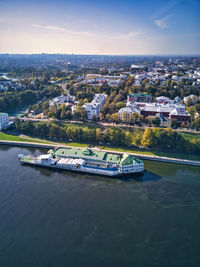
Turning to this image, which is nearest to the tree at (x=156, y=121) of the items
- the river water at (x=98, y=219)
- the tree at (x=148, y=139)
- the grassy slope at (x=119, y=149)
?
the tree at (x=148, y=139)

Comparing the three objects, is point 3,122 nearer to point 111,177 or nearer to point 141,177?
point 111,177

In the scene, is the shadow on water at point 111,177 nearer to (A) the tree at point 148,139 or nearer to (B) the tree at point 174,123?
(A) the tree at point 148,139

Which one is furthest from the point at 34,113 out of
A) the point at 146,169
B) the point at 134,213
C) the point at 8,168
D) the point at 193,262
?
the point at 193,262

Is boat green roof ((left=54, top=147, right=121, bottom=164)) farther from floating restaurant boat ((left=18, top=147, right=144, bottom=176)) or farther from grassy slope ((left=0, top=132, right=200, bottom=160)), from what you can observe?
grassy slope ((left=0, top=132, right=200, bottom=160))

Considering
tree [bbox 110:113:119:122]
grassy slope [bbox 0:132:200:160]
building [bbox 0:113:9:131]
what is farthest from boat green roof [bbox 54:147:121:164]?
building [bbox 0:113:9:131]

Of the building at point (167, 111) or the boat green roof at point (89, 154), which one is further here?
the building at point (167, 111)
